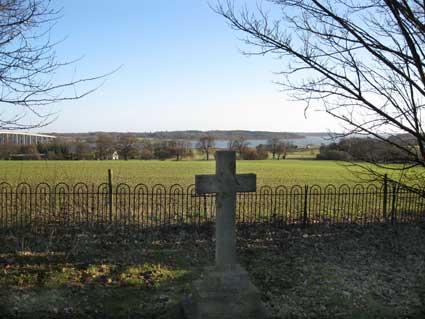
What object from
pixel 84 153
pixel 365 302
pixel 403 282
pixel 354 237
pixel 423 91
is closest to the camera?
pixel 423 91

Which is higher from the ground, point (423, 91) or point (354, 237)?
point (423, 91)

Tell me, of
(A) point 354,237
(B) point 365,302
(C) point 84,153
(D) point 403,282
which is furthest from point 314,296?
(C) point 84,153

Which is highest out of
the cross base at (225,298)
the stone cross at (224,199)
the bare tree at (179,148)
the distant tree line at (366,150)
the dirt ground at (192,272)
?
the bare tree at (179,148)

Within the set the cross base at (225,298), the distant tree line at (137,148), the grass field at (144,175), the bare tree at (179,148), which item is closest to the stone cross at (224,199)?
the cross base at (225,298)

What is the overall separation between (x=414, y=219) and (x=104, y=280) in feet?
27.5

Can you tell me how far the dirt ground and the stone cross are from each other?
972 mm

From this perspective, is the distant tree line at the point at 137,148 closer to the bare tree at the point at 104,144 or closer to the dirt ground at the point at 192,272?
the bare tree at the point at 104,144

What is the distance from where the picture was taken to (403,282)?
22.0 ft

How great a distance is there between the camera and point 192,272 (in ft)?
21.9

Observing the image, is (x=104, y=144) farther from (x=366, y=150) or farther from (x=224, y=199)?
(x=366, y=150)

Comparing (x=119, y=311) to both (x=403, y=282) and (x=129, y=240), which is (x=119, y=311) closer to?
(x=129, y=240)

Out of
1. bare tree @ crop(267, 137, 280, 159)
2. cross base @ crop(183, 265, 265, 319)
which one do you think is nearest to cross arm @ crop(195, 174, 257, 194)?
cross base @ crop(183, 265, 265, 319)

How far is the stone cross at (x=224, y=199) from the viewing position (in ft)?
14.7

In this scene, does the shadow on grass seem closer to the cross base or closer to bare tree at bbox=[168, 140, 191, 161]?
the cross base
